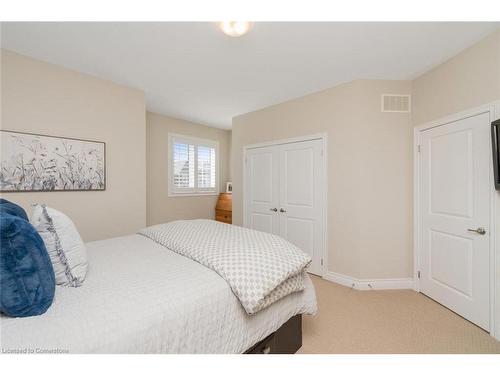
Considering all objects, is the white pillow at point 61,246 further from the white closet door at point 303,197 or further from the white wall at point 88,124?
the white closet door at point 303,197

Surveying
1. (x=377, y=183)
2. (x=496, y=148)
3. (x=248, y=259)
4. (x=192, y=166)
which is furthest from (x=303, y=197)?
(x=192, y=166)

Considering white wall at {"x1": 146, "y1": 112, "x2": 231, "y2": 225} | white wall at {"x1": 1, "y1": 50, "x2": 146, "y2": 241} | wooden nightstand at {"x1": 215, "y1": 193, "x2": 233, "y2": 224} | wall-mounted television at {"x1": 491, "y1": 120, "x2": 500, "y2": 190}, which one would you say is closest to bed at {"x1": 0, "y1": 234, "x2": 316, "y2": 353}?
white wall at {"x1": 1, "y1": 50, "x2": 146, "y2": 241}

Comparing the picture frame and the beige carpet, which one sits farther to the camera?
the picture frame

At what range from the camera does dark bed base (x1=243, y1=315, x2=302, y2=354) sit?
53.5 inches

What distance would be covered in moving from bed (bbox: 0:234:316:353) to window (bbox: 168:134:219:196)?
9.74 ft

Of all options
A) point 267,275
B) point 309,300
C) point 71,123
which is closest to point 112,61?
point 71,123

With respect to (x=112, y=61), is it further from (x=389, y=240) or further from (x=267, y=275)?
(x=389, y=240)

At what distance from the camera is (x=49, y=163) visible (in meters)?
2.37

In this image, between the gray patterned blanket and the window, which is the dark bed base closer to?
the gray patterned blanket

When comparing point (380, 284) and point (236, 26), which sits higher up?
point (236, 26)

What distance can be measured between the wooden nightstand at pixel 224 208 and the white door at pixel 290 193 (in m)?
0.84

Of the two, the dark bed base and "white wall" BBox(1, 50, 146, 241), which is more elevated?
"white wall" BBox(1, 50, 146, 241)

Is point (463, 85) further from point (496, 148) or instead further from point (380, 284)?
point (380, 284)

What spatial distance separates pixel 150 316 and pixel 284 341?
3.24ft
